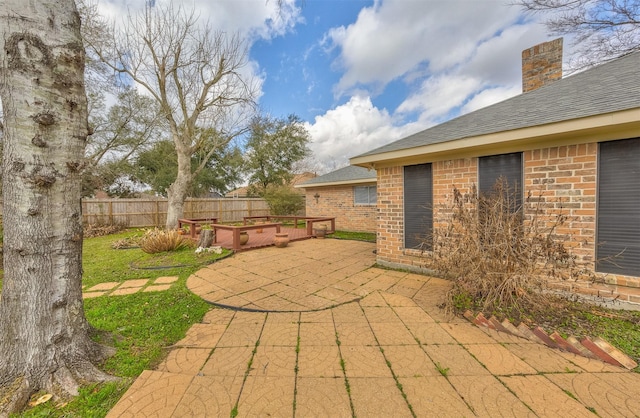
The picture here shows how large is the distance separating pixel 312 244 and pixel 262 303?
454 cm

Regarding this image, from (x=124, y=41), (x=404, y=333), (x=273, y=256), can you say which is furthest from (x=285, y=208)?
(x=404, y=333)

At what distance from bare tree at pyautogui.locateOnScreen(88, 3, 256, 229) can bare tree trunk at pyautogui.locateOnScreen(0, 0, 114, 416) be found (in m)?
8.72

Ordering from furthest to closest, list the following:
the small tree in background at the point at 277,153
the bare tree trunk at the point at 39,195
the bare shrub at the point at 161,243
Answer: the small tree in background at the point at 277,153 < the bare shrub at the point at 161,243 < the bare tree trunk at the point at 39,195

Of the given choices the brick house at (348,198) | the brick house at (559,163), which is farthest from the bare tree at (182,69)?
the brick house at (559,163)

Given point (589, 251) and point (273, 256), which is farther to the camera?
point (273, 256)

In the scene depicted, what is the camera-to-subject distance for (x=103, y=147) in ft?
49.0

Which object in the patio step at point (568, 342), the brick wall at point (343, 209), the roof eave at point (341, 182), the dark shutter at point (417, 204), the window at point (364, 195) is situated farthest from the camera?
the brick wall at point (343, 209)

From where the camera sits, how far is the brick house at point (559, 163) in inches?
117

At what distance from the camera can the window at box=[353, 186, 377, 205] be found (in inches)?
417

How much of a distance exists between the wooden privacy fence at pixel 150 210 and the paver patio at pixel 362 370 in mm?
12249

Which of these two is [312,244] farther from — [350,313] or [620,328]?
[620,328]

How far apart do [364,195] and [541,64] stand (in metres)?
6.73

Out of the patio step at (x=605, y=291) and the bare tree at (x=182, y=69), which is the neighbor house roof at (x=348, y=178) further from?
the patio step at (x=605, y=291)

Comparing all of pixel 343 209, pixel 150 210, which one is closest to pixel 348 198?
pixel 343 209
